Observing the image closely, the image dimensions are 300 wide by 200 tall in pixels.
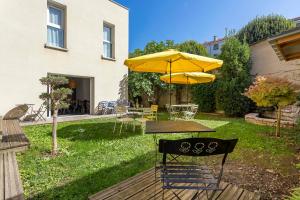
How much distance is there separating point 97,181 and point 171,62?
12.9 feet

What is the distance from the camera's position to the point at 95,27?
41.8ft

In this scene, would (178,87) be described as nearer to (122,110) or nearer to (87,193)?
(122,110)

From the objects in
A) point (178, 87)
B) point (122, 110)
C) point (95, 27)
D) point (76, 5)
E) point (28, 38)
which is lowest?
point (122, 110)

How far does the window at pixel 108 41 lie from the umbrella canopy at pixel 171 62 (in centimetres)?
695

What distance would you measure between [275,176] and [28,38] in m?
10.1

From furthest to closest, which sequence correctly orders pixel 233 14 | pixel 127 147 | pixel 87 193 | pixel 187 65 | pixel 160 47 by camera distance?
pixel 233 14 → pixel 160 47 → pixel 187 65 → pixel 127 147 → pixel 87 193

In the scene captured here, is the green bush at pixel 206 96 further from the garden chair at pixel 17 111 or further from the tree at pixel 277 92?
the garden chair at pixel 17 111

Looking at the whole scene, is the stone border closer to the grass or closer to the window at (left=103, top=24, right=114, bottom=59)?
the grass

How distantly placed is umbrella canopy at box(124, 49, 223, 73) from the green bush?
25.0 ft

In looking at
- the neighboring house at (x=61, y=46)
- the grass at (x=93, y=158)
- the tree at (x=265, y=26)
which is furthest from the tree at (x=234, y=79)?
the neighboring house at (x=61, y=46)

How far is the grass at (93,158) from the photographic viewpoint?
12.4 ft

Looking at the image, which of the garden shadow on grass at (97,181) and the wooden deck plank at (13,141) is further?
the wooden deck plank at (13,141)

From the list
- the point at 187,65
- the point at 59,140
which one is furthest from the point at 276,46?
the point at 59,140

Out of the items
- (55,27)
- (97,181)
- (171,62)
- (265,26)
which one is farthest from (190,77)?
(265,26)
